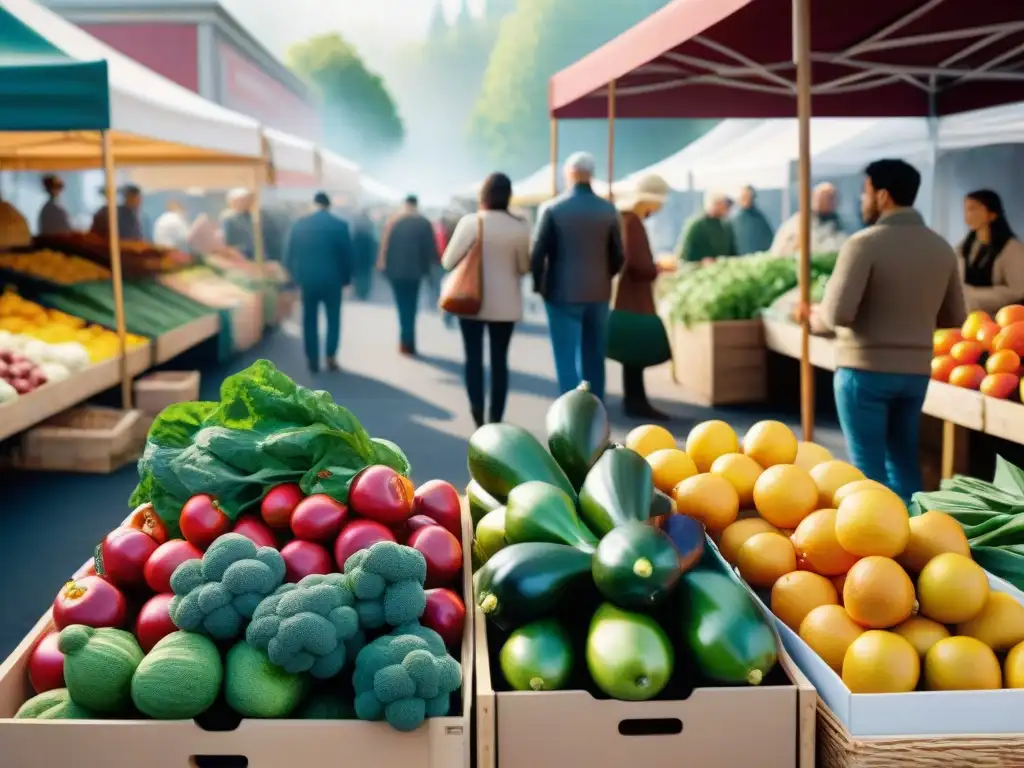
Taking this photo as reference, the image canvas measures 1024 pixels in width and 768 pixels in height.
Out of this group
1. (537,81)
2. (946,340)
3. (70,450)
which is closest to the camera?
(946,340)

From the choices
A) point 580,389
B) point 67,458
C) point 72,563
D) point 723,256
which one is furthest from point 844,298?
point 723,256

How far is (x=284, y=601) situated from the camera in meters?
2.05

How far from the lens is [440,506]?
109 inches

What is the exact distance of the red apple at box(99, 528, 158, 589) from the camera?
245 centimetres

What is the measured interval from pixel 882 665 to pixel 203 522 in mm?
1480

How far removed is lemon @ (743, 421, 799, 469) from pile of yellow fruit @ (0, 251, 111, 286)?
7453mm

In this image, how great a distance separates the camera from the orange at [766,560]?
8.52 ft

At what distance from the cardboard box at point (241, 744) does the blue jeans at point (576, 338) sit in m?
5.39

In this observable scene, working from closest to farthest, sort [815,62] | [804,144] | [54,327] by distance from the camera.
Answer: [804,144]
[815,62]
[54,327]

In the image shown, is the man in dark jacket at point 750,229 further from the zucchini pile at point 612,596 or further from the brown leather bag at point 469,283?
the zucchini pile at point 612,596

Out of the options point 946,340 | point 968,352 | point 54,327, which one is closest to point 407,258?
point 54,327

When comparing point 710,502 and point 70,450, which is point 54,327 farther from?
point 710,502

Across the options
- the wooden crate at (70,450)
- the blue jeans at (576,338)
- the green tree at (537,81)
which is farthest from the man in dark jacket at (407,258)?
the green tree at (537,81)

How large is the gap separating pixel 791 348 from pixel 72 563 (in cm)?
A: 545
